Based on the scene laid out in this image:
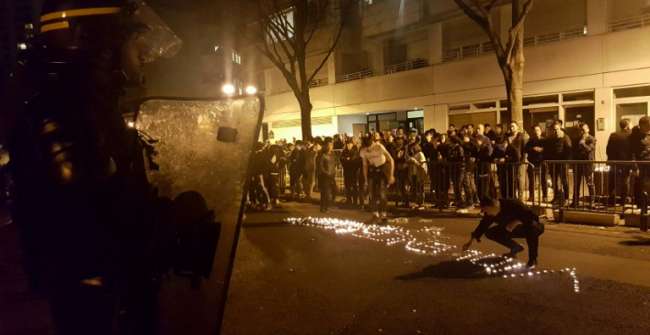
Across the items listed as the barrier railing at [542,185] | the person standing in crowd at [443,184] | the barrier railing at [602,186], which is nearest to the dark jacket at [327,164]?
the barrier railing at [542,185]

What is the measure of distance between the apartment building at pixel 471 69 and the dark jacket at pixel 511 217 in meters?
A: 10.9

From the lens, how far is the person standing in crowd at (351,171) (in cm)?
1307

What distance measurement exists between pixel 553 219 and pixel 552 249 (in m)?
2.75

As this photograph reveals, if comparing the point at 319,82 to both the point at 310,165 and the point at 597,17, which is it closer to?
the point at 310,165

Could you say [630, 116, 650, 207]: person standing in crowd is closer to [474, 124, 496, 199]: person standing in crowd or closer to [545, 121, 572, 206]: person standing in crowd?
[545, 121, 572, 206]: person standing in crowd

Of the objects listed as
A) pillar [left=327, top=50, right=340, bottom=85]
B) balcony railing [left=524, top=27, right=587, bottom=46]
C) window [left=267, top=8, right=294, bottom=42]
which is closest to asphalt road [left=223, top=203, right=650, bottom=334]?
balcony railing [left=524, top=27, right=587, bottom=46]

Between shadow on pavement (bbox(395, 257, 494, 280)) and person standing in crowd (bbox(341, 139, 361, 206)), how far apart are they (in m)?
6.44

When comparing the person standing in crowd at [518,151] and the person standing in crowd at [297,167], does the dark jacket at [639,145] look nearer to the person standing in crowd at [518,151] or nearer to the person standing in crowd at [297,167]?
the person standing in crowd at [518,151]

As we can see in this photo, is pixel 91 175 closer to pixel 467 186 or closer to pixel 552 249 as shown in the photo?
pixel 552 249

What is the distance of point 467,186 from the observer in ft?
36.7

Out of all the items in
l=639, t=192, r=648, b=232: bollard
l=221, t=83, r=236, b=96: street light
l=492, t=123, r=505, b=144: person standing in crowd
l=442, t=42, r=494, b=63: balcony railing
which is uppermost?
l=442, t=42, r=494, b=63: balcony railing

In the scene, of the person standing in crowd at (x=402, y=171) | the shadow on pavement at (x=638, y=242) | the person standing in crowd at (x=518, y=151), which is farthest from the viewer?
the person standing in crowd at (x=402, y=171)

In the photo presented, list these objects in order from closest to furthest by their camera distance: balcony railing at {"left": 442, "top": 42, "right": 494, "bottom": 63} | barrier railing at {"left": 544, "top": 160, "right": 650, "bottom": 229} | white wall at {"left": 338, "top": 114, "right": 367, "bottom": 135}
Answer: barrier railing at {"left": 544, "top": 160, "right": 650, "bottom": 229}
balcony railing at {"left": 442, "top": 42, "right": 494, "bottom": 63}
white wall at {"left": 338, "top": 114, "right": 367, "bottom": 135}

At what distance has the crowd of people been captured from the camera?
9562 millimetres
